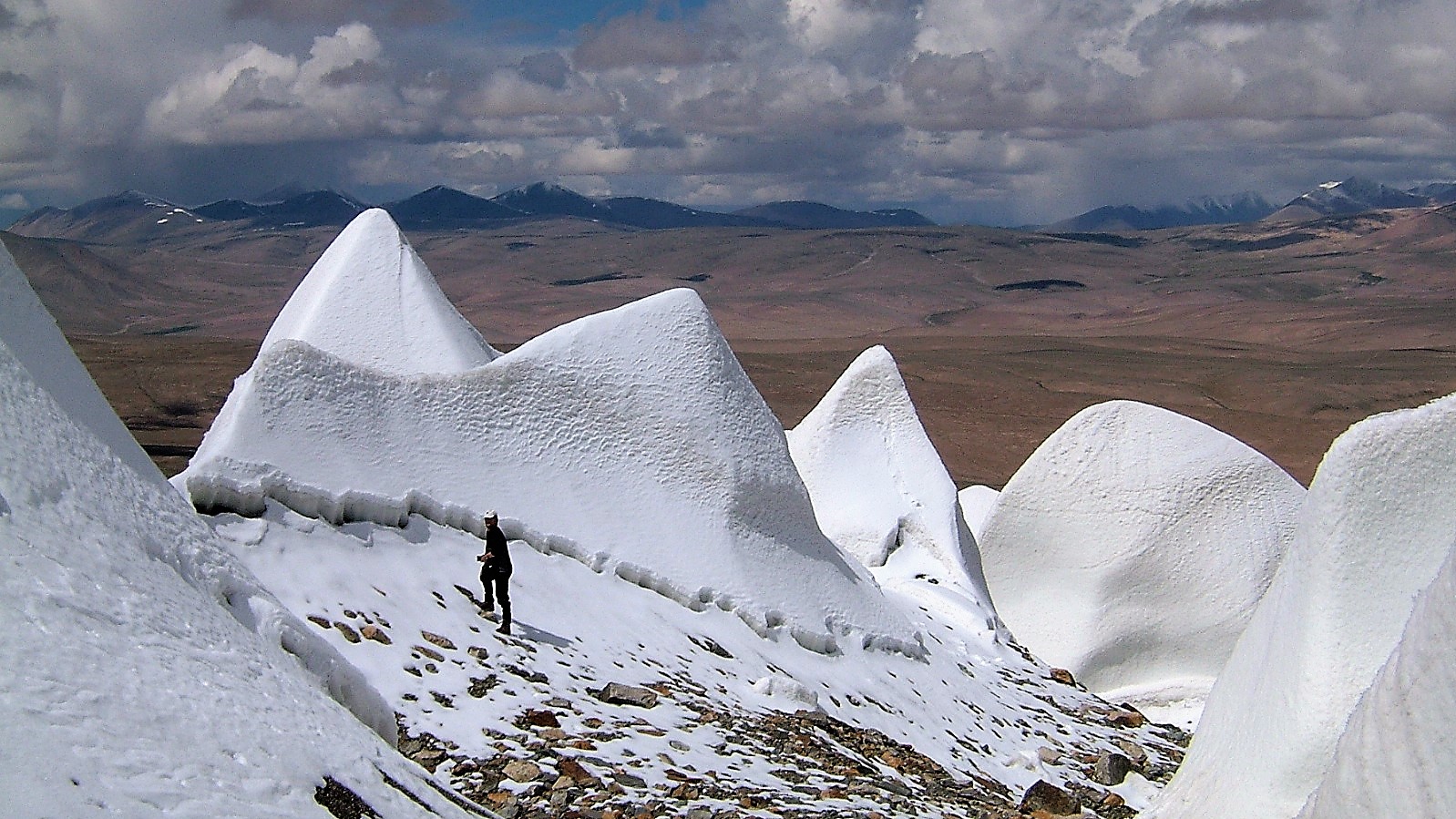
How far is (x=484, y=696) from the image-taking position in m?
8.56

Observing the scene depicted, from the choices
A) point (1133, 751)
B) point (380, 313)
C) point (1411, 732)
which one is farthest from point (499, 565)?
point (1133, 751)

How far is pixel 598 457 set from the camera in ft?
42.8

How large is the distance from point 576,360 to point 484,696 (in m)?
5.20

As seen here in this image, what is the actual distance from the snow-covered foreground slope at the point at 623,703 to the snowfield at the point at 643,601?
4 centimetres

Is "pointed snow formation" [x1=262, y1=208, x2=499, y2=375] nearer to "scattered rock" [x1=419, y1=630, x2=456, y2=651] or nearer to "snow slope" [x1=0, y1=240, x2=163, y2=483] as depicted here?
"scattered rock" [x1=419, y1=630, x2=456, y2=651]

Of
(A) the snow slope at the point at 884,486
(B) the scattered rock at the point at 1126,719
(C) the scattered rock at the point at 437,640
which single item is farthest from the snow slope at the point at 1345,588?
(A) the snow slope at the point at 884,486

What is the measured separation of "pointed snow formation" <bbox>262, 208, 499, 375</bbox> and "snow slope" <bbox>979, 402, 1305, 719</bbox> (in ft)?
27.7

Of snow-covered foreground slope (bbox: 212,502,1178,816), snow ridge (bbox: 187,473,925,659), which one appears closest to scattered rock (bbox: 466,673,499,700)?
snow-covered foreground slope (bbox: 212,502,1178,816)

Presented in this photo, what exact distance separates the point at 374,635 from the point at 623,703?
1752 millimetres

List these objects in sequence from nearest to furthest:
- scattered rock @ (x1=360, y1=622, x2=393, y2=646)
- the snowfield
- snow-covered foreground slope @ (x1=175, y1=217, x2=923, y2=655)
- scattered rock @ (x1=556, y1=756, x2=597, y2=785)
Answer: the snowfield < scattered rock @ (x1=556, y1=756, x2=597, y2=785) < scattered rock @ (x1=360, y1=622, x2=393, y2=646) < snow-covered foreground slope @ (x1=175, y1=217, x2=923, y2=655)

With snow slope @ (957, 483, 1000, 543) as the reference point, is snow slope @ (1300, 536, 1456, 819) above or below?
above

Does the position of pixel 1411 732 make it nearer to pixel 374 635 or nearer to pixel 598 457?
pixel 374 635

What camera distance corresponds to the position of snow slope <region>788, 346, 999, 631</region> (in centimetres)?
1831

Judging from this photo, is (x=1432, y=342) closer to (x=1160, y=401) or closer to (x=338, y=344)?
(x=1160, y=401)
